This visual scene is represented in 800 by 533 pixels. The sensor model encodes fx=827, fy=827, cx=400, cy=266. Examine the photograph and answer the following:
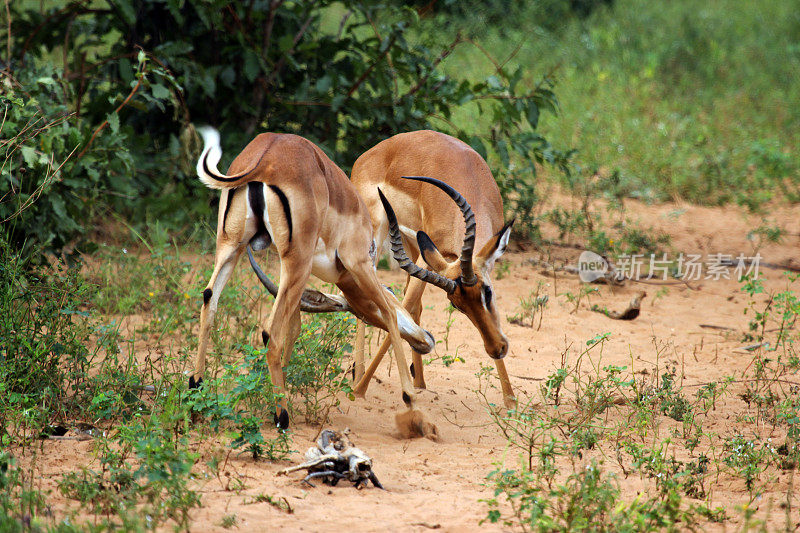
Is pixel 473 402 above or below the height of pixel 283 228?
below

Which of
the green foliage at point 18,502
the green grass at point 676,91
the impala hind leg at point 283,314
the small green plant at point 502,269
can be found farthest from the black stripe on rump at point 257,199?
the green grass at point 676,91

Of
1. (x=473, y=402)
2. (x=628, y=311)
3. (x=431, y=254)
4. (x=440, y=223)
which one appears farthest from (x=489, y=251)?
(x=628, y=311)

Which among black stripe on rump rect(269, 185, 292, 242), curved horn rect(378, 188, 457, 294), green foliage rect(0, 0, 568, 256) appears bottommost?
curved horn rect(378, 188, 457, 294)

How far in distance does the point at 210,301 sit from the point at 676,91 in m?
10.8

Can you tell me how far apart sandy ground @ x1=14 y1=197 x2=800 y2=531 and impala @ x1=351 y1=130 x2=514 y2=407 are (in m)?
0.41

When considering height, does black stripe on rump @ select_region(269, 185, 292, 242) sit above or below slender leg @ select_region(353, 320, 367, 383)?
above

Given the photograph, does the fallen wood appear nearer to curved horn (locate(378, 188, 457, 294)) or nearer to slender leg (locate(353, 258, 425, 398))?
slender leg (locate(353, 258, 425, 398))

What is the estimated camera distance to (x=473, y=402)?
5.37 meters

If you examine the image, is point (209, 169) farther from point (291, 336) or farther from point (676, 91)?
point (676, 91)

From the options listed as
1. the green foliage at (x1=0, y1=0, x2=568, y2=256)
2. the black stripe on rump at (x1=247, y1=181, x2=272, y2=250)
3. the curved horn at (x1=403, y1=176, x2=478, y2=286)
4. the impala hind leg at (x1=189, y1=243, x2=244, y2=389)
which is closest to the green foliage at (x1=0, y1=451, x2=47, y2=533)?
the impala hind leg at (x1=189, y1=243, x2=244, y2=389)

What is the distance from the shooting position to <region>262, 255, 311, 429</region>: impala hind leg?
4.27 metres

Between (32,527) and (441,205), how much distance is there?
3483mm

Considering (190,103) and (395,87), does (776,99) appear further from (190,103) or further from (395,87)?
(190,103)

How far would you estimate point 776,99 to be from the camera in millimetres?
12930
